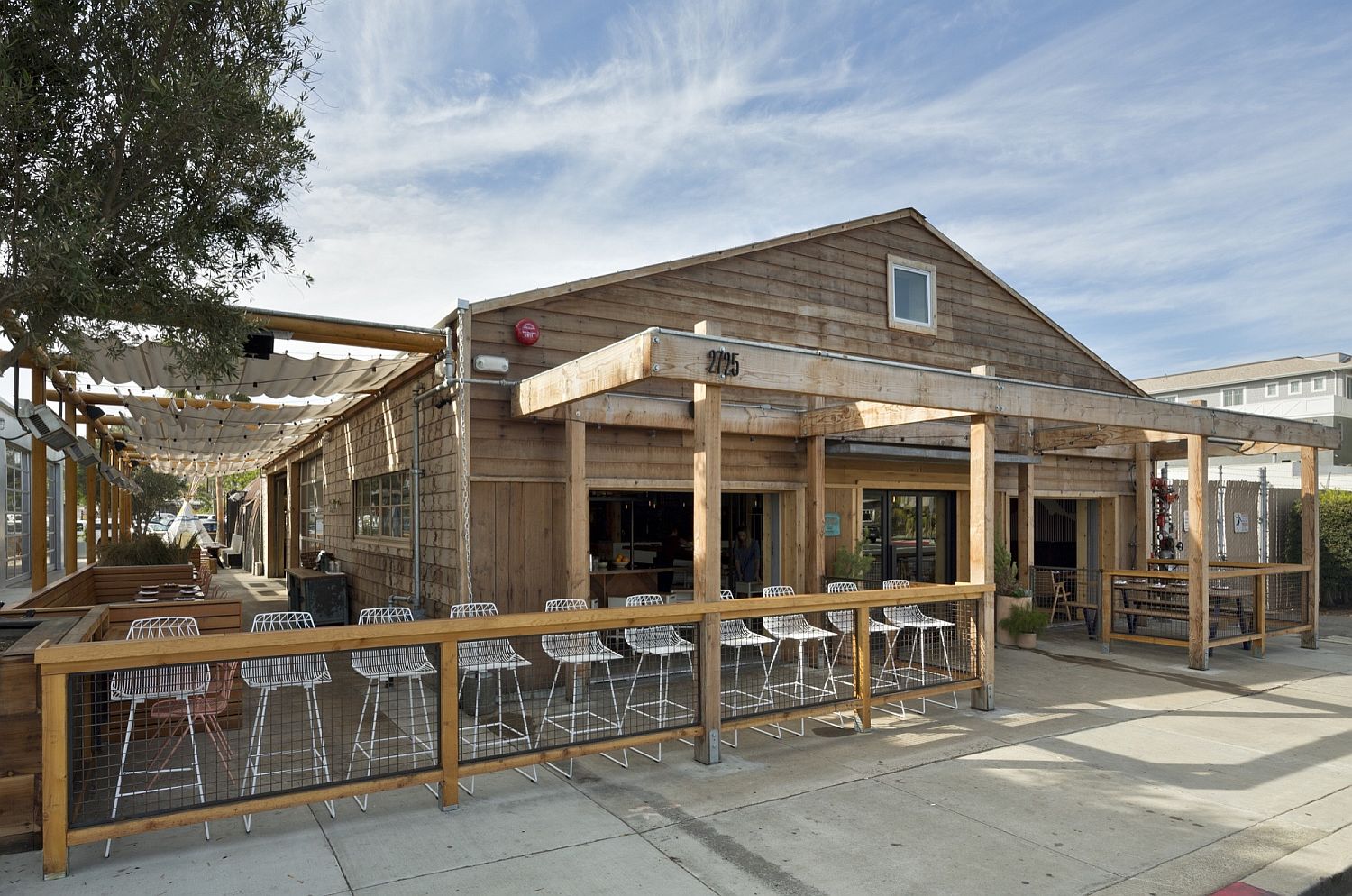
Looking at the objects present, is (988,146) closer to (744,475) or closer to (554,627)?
(744,475)

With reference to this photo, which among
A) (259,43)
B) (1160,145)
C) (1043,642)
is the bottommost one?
(1043,642)

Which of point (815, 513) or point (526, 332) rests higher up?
point (526, 332)

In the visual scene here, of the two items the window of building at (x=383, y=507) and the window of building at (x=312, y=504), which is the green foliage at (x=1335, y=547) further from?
the window of building at (x=312, y=504)

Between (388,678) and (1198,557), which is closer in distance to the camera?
(388,678)

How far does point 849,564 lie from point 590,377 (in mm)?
5163

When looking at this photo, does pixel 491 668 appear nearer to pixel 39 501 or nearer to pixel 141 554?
pixel 39 501

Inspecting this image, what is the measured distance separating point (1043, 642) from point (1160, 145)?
7.14m

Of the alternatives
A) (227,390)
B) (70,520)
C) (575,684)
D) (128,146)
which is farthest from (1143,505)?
(70,520)

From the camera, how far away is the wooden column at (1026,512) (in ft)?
38.9

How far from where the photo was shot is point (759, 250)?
32.8ft

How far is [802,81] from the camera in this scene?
10156 mm

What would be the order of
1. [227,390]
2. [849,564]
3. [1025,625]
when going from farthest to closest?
1. [1025,625]
2. [849,564]
3. [227,390]

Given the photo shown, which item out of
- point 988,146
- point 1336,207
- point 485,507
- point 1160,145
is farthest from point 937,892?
point 1336,207

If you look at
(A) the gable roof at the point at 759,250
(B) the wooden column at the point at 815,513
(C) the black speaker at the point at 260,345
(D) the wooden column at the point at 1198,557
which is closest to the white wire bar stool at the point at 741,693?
(B) the wooden column at the point at 815,513
